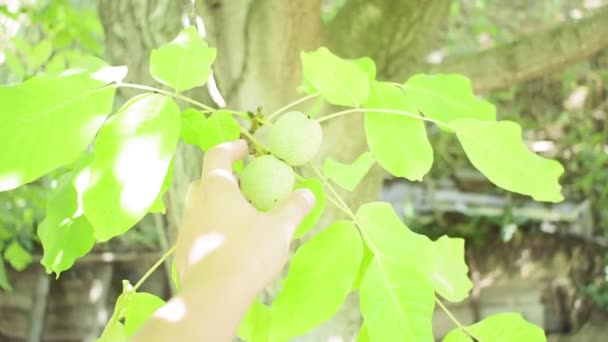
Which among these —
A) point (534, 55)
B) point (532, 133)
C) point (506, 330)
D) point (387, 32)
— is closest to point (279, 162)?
point (506, 330)

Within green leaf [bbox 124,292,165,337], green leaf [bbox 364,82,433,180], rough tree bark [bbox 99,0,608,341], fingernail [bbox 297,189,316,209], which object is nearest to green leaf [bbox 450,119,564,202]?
green leaf [bbox 364,82,433,180]

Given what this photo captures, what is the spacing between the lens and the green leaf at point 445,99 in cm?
59

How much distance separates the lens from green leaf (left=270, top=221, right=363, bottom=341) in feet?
1.65

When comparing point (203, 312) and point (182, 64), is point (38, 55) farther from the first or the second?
point (203, 312)

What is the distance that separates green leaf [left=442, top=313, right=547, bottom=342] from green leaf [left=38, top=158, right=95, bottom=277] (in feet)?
1.00

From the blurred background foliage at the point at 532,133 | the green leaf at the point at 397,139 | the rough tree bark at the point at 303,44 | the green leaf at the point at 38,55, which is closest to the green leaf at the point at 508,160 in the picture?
the green leaf at the point at 397,139

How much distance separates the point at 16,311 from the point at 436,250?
245 cm

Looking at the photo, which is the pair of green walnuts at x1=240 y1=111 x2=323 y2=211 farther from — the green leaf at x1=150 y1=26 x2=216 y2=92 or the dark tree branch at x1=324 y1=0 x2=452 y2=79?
the dark tree branch at x1=324 y1=0 x2=452 y2=79

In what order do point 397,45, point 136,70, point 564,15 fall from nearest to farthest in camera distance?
point 136,70 < point 397,45 < point 564,15

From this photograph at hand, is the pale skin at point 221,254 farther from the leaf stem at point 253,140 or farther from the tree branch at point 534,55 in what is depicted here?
the tree branch at point 534,55

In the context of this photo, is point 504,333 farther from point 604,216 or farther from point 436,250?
point 604,216

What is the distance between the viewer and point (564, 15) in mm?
2922

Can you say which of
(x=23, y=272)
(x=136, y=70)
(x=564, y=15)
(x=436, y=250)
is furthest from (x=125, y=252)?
(x=436, y=250)

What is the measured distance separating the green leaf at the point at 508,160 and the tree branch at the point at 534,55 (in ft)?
2.55
